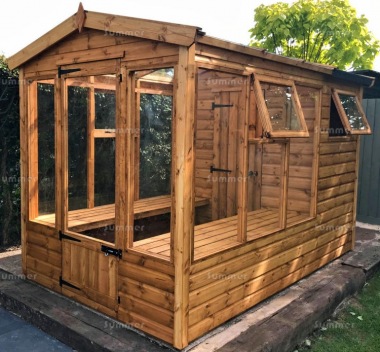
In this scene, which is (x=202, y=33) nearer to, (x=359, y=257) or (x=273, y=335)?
(x=273, y=335)

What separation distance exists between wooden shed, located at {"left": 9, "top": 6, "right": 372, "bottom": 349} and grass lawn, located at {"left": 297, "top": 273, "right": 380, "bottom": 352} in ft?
2.12

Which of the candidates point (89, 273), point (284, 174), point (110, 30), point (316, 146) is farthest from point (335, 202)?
point (110, 30)

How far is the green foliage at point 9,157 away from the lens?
5793 millimetres

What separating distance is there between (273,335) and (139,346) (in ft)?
3.78

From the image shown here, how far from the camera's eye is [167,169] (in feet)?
14.1

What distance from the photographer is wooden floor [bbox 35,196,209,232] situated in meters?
4.48

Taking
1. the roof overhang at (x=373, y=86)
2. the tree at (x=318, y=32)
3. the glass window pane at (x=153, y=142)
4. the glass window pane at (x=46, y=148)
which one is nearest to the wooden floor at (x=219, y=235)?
the glass window pane at (x=153, y=142)

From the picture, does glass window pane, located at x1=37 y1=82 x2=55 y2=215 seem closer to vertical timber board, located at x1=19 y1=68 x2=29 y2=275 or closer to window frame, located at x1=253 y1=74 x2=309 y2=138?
vertical timber board, located at x1=19 y1=68 x2=29 y2=275

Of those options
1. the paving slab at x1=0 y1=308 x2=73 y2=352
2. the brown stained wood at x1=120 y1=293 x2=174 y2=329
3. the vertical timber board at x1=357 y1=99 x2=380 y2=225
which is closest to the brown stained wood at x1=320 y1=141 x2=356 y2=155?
the vertical timber board at x1=357 y1=99 x2=380 y2=225

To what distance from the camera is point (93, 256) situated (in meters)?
4.15

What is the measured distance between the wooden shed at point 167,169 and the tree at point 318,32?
7026mm

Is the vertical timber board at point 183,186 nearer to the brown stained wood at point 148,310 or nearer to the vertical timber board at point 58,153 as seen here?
the brown stained wood at point 148,310

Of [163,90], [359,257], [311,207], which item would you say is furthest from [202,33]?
[359,257]

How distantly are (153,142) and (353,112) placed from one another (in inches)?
114
